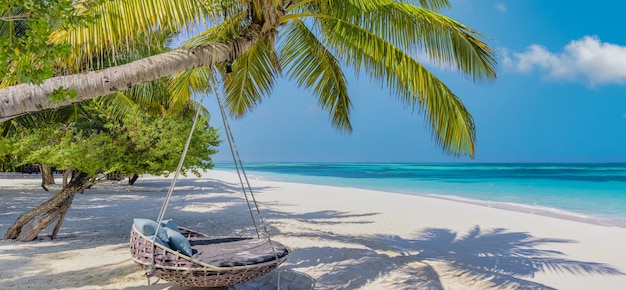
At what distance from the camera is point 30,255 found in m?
4.74

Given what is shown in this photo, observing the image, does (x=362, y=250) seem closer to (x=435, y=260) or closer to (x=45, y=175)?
(x=435, y=260)

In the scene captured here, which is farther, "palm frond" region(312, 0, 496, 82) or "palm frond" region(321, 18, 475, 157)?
"palm frond" region(321, 18, 475, 157)

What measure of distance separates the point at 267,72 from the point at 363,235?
115 inches

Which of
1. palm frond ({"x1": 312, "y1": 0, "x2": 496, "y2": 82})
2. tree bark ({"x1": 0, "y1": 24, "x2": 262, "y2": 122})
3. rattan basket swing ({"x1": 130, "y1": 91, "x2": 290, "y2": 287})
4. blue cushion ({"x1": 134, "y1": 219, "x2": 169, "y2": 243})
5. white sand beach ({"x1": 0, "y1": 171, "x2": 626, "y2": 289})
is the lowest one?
white sand beach ({"x1": 0, "y1": 171, "x2": 626, "y2": 289})

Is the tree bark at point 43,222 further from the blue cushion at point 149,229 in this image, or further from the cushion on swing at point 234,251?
the blue cushion at point 149,229

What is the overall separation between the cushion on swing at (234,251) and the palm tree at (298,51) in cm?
144

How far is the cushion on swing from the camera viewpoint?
10.7ft

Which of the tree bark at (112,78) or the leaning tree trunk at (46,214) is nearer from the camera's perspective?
the tree bark at (112,78)

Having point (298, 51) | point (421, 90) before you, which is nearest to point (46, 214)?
point (298, 51)

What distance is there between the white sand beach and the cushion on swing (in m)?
0.36

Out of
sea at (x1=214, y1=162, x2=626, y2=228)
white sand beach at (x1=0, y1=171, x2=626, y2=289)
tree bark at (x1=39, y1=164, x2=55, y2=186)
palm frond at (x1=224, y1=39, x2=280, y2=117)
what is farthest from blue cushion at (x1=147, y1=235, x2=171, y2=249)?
tree bark at (x1=39, y1=164, x2=55, y2=186)

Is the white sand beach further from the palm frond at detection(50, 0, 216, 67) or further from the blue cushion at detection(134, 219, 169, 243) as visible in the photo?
the palm frond at detection(50, 0, 216, 67)

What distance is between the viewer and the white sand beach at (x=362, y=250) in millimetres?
4070

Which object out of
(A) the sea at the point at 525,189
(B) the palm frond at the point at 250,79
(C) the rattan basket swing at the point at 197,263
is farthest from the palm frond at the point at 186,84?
(A) the sea at the point at 525,189
